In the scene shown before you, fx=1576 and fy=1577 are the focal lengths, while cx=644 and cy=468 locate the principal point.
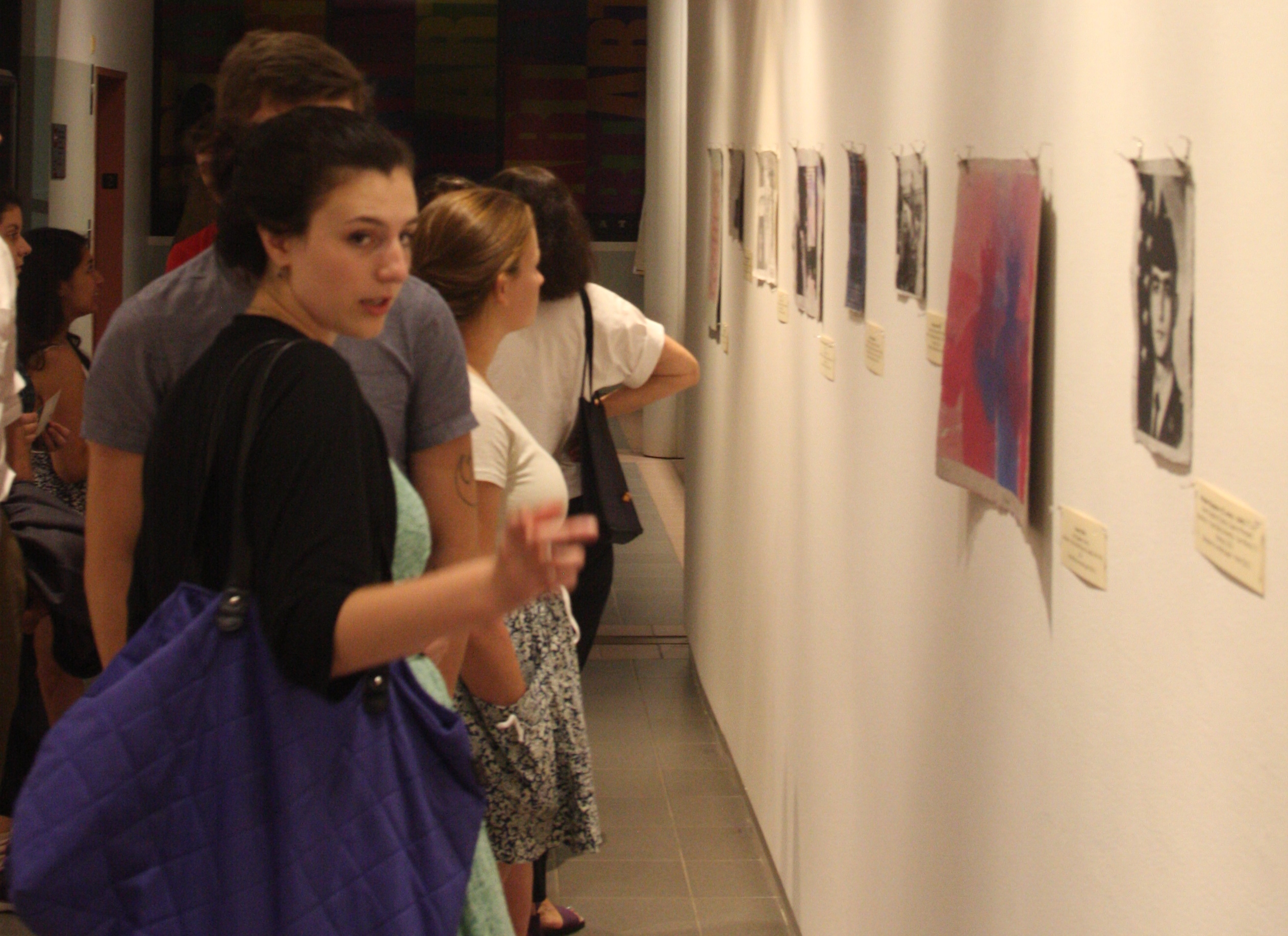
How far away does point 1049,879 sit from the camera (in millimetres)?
1965

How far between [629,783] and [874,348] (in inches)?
98.6

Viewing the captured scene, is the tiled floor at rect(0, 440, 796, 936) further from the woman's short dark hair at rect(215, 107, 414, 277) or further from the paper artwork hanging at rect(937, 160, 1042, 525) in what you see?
the woman's short dark hair at rect(215, 107, 414, 277)

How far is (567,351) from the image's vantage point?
3705mm

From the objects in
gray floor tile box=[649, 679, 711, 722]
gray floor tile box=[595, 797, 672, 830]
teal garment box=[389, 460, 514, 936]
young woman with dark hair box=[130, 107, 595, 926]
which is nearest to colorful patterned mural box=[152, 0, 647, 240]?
gray floor tile box=[649, 679, 711, 722]

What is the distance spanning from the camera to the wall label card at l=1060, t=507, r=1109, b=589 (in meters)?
1.77

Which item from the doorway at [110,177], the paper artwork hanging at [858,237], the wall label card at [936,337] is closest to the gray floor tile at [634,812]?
the paper artwork hanging at [858,237]

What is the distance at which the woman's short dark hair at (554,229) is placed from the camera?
141 inches

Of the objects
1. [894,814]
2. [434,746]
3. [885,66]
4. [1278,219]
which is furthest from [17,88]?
[1278,219]

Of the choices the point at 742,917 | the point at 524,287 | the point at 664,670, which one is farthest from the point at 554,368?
the point at 664,670

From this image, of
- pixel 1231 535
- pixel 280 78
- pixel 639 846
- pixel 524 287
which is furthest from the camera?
pixel 639 846

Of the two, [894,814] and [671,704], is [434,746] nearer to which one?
[894,814]

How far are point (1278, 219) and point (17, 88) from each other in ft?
23.3

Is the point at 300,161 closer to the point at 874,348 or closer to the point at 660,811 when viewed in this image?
the point at 874,348

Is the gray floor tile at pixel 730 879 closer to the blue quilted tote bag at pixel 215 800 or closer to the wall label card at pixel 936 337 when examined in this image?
the wall label card at pixel 936 337
